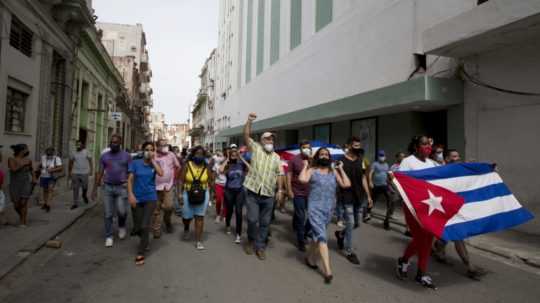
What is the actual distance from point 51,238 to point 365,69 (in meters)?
11.3

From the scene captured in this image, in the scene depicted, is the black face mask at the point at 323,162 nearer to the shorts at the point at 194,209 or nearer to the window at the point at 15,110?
the shorts at the point at 194,209

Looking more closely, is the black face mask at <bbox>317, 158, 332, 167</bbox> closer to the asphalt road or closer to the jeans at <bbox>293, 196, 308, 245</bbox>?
the jeans at <bbox>293, 196, 308, 245</bbox>

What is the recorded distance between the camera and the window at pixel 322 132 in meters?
16.6

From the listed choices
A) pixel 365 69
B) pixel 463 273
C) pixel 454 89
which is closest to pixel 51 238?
pixel 463 273

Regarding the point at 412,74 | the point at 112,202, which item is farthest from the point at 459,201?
the point at 412,74

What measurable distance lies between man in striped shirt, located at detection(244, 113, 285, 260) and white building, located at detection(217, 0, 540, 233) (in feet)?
17.6

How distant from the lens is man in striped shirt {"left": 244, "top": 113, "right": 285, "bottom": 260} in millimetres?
5262

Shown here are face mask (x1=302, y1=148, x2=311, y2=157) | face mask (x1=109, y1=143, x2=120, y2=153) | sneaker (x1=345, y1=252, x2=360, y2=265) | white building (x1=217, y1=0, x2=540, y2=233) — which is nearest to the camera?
sneaker (x1=345, y1=252, x2=360, y2=265)

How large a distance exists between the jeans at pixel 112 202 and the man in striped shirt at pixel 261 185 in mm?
2343

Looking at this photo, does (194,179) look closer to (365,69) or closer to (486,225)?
(486,225)

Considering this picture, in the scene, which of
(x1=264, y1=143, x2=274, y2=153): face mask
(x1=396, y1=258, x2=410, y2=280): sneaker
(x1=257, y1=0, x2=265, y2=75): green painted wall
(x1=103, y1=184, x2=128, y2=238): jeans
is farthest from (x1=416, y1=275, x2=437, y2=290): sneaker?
(x1=257, y1=0, x2=265, y2=75): green painted wall

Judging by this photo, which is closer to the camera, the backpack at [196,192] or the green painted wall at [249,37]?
the backpack at [196,192]

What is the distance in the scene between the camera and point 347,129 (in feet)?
49.4

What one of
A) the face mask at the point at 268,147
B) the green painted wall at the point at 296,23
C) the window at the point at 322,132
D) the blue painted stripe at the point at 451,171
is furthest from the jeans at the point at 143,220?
the green painted wall at the point at 296,23
